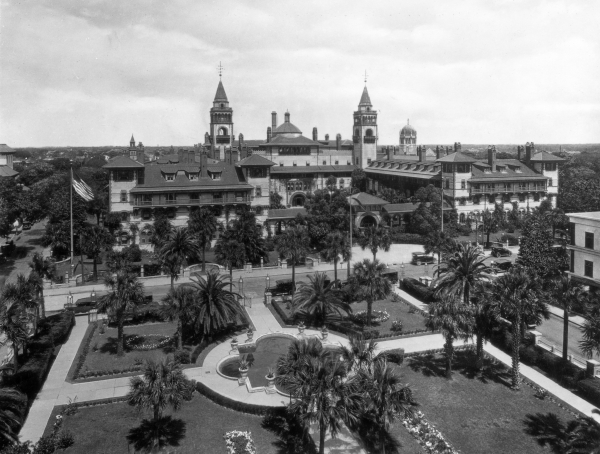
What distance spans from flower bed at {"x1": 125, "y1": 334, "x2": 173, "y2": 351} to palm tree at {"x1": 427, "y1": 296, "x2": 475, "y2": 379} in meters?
19.4

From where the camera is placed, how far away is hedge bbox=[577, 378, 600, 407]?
1144 inches

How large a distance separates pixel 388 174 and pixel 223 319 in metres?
76.0

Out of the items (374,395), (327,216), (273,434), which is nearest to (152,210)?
(327,216)

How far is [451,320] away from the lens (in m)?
31.3

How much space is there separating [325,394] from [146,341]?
70.9 feet

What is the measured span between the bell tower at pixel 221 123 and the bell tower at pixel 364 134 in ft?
99.3

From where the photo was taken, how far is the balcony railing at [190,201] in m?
71.8

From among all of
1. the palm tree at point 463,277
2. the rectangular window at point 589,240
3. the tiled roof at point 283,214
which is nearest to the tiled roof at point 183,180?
the tiled roof at point 283,214

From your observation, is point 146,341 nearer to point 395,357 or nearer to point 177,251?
point 177,251

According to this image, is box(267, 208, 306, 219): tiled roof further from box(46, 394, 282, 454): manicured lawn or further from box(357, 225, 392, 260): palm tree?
box(46, 394, 282, 454): manicured lawn

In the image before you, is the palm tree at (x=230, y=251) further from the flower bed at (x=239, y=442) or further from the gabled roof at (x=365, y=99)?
the gabled roof at (x=365, y=99)

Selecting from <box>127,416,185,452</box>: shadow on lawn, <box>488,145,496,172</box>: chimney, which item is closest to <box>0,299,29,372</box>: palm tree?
<box>127,416,185,452</box>: shadow on lawn

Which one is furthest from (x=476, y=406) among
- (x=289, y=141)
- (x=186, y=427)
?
(x=289, y=141)

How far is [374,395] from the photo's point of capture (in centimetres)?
2269
